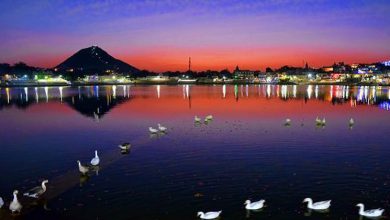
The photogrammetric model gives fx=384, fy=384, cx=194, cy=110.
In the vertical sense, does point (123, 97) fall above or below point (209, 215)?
above

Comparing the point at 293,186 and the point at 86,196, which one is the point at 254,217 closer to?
the point at 293,186

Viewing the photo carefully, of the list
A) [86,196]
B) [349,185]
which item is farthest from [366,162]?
[86,196]

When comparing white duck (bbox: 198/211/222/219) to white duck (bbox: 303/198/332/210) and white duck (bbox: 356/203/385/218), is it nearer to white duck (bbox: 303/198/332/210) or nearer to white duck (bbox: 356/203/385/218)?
white duck (bbox: 303/198/332/210)

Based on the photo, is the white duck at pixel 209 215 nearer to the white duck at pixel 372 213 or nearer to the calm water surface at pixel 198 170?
the calm water surface at pixel 198 170

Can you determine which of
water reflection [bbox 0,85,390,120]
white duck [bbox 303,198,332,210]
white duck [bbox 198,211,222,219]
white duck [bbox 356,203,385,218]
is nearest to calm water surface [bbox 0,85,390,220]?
white duck [bbox 303,198,332,210]

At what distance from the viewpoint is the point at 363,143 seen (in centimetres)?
2808

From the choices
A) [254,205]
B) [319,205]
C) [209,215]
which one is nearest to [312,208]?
[319,205]

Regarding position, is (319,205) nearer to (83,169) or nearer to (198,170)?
(198,170)

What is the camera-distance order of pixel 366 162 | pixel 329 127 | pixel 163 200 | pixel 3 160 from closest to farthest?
1. pixel 163 200
2. pixel 366 162
3. pixel 3 160
4. pixel 329 127

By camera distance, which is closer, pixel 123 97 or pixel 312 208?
pixel 312 208

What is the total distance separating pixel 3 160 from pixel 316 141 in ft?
71.1

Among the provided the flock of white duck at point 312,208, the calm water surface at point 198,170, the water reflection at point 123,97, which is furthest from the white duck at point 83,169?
the water reflection at point 123,97

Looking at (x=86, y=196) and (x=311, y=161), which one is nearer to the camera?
(x=86, y=196)

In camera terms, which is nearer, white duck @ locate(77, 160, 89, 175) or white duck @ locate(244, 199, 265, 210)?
white duck @ locate(244, 199, 265, 210)
